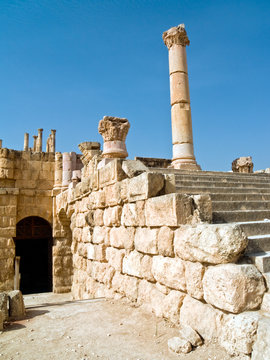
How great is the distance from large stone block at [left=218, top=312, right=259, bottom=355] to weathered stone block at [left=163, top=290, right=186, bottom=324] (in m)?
0.81

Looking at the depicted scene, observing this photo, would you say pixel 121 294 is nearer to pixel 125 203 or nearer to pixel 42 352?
pixel 125 203

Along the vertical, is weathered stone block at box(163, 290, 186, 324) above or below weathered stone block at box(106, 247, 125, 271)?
below

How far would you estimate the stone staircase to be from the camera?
333 centimetres

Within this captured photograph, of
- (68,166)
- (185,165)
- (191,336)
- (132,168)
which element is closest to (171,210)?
(191,336)

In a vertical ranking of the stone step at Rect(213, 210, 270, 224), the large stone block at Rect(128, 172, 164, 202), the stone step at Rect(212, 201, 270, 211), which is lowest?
the stone step at Rect(213, 210, 270, 224)

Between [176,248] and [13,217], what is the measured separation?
10089 millimetres

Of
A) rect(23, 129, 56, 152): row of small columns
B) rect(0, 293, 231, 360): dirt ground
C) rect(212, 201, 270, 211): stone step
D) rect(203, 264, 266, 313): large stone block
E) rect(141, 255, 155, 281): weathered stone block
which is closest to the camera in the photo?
rect(203, 264, 266, 313): large stone block

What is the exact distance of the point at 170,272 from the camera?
382 centimetres

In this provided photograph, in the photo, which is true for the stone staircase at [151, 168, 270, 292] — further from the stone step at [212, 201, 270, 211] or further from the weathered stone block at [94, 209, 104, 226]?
the weathered stone block at [94, 209, 104, 226]

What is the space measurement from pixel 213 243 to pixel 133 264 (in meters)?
2.09

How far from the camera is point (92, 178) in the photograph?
6.98 m

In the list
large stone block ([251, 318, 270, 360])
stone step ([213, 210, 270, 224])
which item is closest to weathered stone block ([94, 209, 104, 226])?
stone step ([213, 210, 270, 224])

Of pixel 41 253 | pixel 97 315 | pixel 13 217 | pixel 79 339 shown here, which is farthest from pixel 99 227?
pixel 41 253

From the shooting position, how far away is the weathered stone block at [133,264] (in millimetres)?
4691
